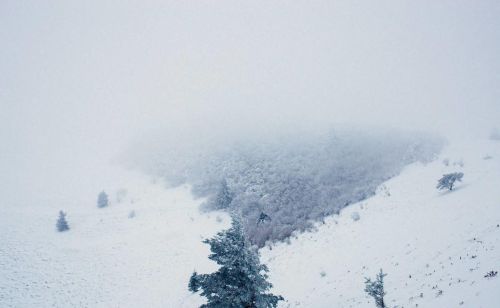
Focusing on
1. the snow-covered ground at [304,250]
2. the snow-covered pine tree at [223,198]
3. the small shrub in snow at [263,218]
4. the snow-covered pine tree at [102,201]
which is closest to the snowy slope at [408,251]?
the snow-covered ground at [304,250]

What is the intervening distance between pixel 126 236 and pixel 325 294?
56.1 ft

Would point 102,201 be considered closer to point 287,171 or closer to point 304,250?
point 287,171

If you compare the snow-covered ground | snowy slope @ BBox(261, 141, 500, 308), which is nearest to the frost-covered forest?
the snow-covered ground

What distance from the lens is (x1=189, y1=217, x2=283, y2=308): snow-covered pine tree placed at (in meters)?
9.03

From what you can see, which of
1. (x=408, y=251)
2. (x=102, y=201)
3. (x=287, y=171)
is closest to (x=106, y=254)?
(x=102, y=201)

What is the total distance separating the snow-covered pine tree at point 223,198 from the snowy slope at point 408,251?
23.8 ft

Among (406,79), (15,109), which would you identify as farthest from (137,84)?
(406,79)

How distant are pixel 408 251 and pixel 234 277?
29.7 feet

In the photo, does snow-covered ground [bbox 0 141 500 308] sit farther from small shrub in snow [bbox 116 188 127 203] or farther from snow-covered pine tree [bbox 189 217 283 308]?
snow-covered pine tree [bbox 189 217 283 308]

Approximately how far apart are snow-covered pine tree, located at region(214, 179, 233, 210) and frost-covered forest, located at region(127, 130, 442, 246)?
0.09 meters

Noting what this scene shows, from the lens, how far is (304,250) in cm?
1762

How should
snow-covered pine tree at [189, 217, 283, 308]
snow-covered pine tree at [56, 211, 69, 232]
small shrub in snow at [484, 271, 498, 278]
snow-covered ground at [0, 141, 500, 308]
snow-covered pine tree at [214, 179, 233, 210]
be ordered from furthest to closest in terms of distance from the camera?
snow-covered pine tree at [214, 179, 233, 210] → snow-covered pine tree at [56, 211, 69, 232] → snow-covered ground at [0, 141, 500, 308] → snow-covered pine tree at [189, 217, 283, 308] → small shrub in snow at [484, 271, 498, 278]

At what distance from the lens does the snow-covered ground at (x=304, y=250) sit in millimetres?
11148

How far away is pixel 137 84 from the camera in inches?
6964
